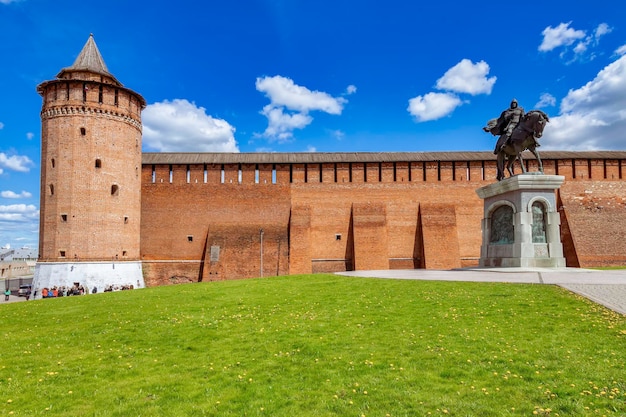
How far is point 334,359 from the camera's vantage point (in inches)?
194

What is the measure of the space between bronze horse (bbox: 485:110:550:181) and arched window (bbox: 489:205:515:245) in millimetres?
A: 1214

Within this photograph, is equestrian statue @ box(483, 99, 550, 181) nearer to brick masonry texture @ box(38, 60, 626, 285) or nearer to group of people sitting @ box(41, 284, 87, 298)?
brick masonry texture @ box(38, 60, 626, 285)

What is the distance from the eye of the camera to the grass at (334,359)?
12.3ft

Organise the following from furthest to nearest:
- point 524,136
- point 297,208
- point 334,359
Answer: point 297,208 → point 524,136 → point 334,359

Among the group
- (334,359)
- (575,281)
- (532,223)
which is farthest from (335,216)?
(334,359)

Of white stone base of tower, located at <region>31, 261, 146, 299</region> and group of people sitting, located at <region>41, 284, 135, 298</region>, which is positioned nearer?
group of people sitting, located at <region>41, 284, 135, 298</region>

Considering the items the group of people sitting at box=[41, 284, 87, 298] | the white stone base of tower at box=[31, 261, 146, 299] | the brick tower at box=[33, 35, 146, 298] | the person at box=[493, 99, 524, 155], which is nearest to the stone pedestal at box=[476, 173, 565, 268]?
the person at box=[493, 99, 524, 155]

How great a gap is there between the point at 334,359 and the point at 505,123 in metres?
11.0

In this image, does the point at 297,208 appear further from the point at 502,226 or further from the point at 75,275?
the point at 502,226

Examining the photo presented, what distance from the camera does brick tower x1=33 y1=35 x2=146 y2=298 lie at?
20.3 m


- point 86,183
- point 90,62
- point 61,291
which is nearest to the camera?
point 61,291

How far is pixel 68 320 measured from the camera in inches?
320

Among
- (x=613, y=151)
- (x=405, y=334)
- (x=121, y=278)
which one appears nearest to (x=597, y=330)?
(x=405, y=334)

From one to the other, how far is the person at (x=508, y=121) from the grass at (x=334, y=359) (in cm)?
619
